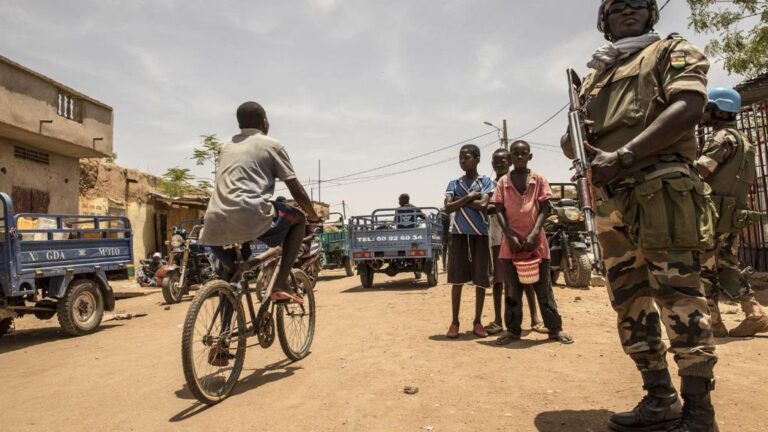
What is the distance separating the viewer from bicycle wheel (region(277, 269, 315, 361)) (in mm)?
Result: 3912

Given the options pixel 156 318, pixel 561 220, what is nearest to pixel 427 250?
pixel 561 220

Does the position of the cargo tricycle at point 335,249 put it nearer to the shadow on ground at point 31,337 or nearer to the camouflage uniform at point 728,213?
the shadow on ground at point 31,337

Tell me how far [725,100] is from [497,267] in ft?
7.97

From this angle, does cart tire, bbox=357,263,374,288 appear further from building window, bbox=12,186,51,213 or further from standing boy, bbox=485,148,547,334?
building window, bbox=12,186,51,213

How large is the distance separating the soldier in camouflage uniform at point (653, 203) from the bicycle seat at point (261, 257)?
232cm

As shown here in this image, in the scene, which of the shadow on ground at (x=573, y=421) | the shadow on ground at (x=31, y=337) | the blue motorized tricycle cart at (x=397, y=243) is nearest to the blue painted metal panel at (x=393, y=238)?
the blue motorized tricycle cart at (x=397, y=243)

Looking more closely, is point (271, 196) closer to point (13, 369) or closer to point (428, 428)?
point (428, 428)

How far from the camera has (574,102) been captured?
8.63ft

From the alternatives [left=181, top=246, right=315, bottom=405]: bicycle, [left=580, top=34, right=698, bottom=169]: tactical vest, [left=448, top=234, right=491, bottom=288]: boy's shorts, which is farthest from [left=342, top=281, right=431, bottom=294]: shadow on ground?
[left=580, top=34, right=698, bottom=169]: tactical vest

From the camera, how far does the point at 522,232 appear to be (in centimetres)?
455

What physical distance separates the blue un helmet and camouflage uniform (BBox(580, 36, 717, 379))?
94.2 inches

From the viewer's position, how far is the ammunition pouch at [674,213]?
2.13 meters

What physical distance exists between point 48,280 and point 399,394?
581 cm

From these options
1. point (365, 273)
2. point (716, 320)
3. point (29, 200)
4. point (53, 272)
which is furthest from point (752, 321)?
point (29, 200)
